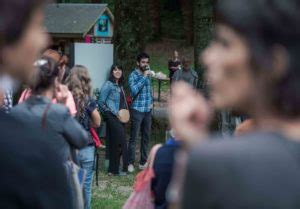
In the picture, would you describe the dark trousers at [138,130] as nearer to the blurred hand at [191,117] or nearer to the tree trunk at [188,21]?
the blurred hand at [191,117]

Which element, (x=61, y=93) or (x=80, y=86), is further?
(x=80, y=86)

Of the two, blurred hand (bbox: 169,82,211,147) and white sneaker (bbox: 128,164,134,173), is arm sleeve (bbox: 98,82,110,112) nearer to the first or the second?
white sneaker (bbox: 128,164,134,173)

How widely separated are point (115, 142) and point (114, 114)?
0.53 meters

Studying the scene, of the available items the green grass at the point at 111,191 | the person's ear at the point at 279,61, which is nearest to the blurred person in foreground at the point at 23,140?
the person's ear at the point at 279,61

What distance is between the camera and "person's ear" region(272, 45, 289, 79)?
6.52 feet

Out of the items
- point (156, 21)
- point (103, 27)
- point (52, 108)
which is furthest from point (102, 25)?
point (156, 21)

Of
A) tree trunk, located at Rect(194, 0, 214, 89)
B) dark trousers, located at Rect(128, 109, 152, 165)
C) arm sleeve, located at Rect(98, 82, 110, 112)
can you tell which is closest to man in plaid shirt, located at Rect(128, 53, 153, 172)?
dark trousers, located at Rect(128, 109, 152, 165)

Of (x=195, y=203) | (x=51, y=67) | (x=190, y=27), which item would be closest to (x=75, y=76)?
(x=51, y=67)

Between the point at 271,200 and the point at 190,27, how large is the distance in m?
41.8

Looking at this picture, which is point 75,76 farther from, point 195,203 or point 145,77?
point 195,203

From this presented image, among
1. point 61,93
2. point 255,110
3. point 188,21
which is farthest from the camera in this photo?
point 188,21

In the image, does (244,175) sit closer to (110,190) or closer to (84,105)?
(84,105)

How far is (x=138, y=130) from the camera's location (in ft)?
39.9

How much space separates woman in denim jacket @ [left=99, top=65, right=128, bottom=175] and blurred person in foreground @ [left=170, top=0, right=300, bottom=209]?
8.85m
